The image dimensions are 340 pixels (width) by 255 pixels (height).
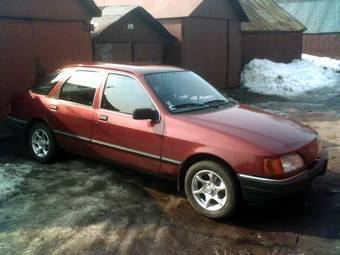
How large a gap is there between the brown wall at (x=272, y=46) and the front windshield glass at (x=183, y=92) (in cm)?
1418

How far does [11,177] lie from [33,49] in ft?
13.0

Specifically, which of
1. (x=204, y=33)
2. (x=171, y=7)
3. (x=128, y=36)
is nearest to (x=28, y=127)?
(x=128, y=36)

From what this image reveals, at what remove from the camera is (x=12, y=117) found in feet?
22.8

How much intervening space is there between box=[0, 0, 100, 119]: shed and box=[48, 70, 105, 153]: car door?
2.91 m

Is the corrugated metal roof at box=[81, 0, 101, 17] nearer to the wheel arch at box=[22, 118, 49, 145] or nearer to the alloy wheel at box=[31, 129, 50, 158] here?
the wheel arch at box=[22, 118, 49, 145]

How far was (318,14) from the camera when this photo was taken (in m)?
31.2

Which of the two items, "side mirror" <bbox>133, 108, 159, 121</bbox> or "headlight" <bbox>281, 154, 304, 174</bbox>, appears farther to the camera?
"side mirror" <bbox>133, 108, 159, 121</bbox>

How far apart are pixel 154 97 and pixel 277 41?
58.3ft

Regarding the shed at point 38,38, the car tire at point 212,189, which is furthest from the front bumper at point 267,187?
the shed at point 38,38

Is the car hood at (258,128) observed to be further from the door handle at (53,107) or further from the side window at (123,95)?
the door handle at (53,107)

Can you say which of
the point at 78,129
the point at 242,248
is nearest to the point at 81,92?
the point at 78,129

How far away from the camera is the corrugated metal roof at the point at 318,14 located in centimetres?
2962

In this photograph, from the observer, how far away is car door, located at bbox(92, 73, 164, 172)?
5.04m

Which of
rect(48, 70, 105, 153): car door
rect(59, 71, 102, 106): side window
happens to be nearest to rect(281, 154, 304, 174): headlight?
rect(48, 70, 105, 153): car door
